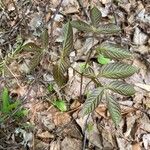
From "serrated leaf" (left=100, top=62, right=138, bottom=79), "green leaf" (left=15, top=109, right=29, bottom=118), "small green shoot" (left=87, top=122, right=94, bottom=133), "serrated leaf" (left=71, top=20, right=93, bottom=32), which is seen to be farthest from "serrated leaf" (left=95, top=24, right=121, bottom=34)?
"green leaf" (left=15, top=109, right=29, bottom=118)

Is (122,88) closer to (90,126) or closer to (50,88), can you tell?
(90,126)

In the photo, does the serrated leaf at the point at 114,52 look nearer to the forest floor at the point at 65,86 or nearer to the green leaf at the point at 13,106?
the forest floor at the point at 65,86

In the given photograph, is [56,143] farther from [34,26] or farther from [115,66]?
[34,26]

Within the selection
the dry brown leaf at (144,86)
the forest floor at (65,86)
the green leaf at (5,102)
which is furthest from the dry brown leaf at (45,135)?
the dry brown leaf at (144,86)

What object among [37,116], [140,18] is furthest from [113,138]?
[140,18]

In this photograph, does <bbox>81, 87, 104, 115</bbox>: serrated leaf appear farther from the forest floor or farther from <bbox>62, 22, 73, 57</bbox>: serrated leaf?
the forest floor

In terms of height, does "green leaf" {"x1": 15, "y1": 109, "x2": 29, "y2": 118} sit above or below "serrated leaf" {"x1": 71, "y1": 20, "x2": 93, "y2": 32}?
below
